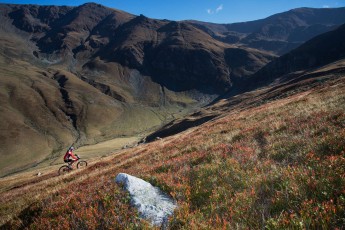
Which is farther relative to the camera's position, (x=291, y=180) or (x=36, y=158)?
(x=36, y=158)

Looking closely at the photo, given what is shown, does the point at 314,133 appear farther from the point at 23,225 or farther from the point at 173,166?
the point at 23,225

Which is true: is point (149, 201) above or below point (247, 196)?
below

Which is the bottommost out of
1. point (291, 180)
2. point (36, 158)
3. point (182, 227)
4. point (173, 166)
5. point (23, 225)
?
point (36, 158)

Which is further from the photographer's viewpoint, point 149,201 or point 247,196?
point 149,201

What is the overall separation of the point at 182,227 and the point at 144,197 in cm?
203

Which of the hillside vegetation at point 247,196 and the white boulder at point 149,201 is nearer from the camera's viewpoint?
the hillside vegetation at point 247,196

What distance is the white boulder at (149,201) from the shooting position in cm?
637

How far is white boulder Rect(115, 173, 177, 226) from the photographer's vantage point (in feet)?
20.9

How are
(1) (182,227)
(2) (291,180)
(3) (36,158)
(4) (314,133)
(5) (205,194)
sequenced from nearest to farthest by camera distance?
1. (1) (182,227)
2. (2) (291,180)
3. (5) (205,194)
4. (4) (314,133)
5. (3) (36,158)

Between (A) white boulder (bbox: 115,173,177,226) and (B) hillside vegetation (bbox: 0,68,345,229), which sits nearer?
(B) hillside vegetation (bbox: 0,68,345,229)

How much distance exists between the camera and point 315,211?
15.7ft

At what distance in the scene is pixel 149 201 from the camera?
7180 millimetres

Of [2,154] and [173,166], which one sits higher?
[173,166]

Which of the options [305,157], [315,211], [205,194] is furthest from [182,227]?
[305,157]
